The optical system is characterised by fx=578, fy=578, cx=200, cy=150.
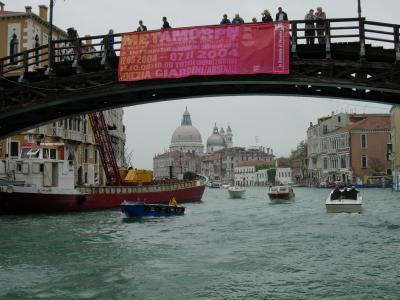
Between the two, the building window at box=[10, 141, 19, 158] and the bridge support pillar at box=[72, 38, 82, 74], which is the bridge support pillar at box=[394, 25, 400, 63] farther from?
the building window at box=[10, 141, 19, 158]

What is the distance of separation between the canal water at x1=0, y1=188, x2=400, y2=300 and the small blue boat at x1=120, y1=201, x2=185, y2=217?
447 cm

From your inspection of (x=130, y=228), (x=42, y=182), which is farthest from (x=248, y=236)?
(x=42, y=182)

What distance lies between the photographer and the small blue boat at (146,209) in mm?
33906

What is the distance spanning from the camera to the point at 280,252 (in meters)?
19.2

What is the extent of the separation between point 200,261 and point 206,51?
259 inches

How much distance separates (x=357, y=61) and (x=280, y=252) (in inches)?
267

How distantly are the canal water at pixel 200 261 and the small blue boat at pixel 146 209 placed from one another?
447cm

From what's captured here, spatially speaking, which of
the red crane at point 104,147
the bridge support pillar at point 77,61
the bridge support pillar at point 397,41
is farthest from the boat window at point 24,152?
the bridge support pillar at point 397,41

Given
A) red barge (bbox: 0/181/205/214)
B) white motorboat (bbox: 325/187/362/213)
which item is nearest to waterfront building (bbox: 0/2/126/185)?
red barge (bbox: 0/181/205/214)

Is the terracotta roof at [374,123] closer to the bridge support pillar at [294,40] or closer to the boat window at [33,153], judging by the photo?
the boat window at [33,153]

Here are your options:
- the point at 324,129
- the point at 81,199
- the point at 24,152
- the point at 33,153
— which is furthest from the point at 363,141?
the point at 24,152

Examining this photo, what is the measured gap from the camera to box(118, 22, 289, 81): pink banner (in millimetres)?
17578

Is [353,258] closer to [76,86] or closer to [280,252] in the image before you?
[280,252]

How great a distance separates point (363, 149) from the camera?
101 meters
